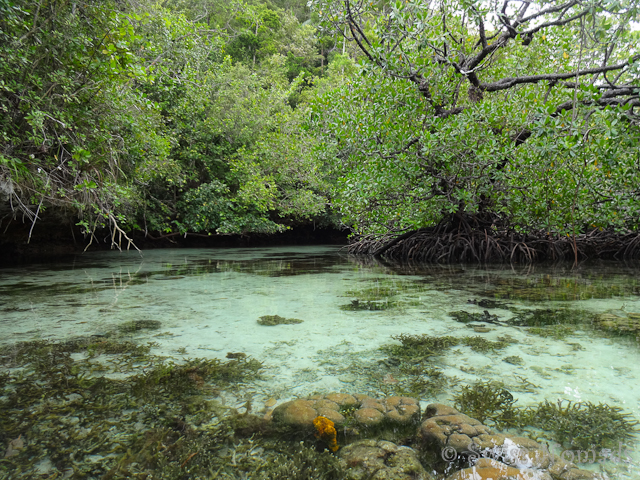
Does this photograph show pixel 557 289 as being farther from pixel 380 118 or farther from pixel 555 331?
pixel 380 118

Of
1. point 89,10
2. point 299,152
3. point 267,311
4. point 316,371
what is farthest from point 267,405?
point 299,152

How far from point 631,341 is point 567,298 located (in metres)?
1.44

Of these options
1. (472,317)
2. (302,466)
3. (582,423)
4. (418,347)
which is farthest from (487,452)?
(472,317)

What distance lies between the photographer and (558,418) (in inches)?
55.8

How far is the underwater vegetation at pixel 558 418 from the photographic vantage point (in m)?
1.29

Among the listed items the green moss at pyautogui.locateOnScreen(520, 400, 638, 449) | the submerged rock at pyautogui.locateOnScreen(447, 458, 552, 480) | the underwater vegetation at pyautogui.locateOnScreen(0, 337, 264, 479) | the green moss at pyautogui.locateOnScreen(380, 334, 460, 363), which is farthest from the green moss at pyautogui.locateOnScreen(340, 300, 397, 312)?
the submerged rock at pyautogui.locateOnScreen(447, 458, 552, 480)

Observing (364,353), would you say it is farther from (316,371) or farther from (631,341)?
(631,341)

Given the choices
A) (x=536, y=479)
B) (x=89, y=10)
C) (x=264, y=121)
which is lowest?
(x=536, y=479)

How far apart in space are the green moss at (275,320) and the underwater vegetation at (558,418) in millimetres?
1519

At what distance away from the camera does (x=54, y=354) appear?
7.00ft

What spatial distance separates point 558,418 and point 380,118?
18.4 ft

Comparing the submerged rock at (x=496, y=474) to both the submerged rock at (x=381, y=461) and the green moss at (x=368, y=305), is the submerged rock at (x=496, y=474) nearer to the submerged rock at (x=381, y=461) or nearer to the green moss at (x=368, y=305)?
the submerged rock at (x=381, y=461)

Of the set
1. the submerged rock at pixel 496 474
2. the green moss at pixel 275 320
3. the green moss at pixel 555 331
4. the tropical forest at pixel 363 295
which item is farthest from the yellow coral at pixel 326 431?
the green moss at pixel 555 331

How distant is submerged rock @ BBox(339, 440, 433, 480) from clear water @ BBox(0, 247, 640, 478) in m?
0.38
